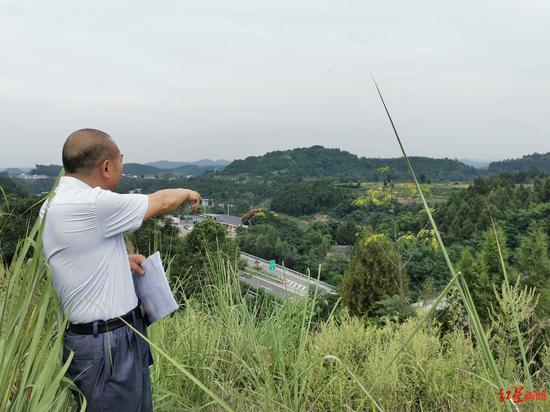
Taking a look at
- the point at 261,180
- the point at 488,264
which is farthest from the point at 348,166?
the point at 488,264

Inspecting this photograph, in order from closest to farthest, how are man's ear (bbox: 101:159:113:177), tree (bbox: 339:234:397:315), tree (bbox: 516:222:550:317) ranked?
1. man's ear (bbox: 101:159:113:177)
2. tree (bbox: 339:234:397:315)
3. tree (bbox: 516:222:550:317)

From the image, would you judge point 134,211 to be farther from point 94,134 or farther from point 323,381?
point 323,381

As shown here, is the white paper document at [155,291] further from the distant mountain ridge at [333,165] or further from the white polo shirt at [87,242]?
the distant mountain ridge at [333,165]

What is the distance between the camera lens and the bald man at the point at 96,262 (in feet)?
4.99

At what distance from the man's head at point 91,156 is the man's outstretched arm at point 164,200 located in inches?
7.5

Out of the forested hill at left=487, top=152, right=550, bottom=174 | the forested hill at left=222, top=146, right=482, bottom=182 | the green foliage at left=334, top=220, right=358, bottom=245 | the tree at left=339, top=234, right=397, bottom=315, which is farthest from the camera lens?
the forested hill at left=222, top=146, right=482, bottom=182

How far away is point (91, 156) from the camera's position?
5.24 feet

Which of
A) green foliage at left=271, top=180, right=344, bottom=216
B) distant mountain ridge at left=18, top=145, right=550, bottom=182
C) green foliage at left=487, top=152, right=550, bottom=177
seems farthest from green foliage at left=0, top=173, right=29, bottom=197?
green foliage at left=487, top=152, right=550, bottom=177

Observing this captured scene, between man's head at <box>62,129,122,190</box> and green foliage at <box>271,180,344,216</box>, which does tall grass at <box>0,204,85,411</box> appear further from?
green foliage at <box>271,180,344,216</box>

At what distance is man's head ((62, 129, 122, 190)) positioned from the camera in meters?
1.58

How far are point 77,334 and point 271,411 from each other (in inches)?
32.3

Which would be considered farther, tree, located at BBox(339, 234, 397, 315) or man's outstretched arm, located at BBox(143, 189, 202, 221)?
tree, located at BBox(339, 234, 397, 315)

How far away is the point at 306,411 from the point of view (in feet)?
6.86

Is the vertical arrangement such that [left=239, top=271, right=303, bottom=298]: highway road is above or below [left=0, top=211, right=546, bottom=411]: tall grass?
above
